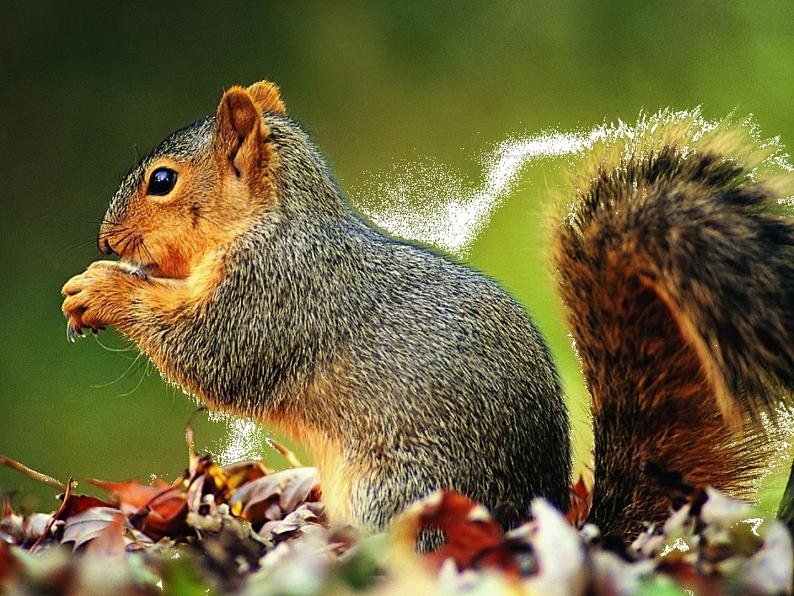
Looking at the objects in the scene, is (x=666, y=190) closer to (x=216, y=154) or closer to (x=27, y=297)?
(x=216, y=154)

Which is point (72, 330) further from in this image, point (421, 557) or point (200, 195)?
point (421, 557)

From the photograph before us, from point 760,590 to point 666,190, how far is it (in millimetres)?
415

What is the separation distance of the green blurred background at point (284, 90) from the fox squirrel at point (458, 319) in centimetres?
52

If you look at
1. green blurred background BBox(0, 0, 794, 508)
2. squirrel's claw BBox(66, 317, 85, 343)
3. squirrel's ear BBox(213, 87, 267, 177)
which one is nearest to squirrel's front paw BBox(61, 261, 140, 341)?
squirrel's claw BBox(66, 317, 85, 343)

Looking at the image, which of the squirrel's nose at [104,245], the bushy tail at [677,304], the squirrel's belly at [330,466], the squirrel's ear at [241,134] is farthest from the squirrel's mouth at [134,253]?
the bushy tail at [677,304]

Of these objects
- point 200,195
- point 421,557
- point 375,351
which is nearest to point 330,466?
point 375,351

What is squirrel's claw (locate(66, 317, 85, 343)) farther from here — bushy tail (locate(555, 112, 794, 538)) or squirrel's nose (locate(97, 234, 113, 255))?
bushy tail (locate(555, 112, 794, 538))

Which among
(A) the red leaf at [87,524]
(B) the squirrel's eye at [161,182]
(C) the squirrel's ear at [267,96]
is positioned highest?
(C) the squirrel's ear at [267,96]

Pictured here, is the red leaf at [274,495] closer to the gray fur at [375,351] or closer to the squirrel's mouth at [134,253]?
the gray fur at [375,351]

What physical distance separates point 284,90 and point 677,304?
0.99 m

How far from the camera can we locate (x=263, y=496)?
1.08 m

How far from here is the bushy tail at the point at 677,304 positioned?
2.43ft

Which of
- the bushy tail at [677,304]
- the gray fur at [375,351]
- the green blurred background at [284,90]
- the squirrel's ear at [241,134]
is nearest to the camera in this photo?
the bushy tail at [677,304]

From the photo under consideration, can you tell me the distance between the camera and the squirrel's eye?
1.04 m
